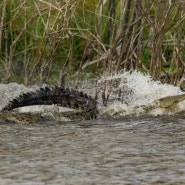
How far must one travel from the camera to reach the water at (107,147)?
5.84m

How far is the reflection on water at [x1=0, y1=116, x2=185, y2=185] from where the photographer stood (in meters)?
5.82

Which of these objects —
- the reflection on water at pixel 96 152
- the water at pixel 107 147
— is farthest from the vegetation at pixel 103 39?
the reflection on water at pixel 96 152

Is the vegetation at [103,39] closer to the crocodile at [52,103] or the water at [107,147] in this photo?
the water at [107,147]

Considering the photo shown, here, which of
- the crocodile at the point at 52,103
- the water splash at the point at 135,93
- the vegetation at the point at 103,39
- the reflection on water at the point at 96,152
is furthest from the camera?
the vegetation at the point at 103,39

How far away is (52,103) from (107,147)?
2.54 metres

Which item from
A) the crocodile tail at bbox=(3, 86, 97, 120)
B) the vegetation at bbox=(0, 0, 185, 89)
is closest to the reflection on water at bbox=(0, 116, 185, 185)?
the crocodile tail at bbox=(3, 86, 97, 120)

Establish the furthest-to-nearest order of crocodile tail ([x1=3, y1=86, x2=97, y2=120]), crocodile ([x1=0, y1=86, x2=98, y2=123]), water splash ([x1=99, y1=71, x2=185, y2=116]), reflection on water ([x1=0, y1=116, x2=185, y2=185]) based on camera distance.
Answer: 1. water splash ([x1=99, y1=71, x2=185, y2=116])
2. crocodile tail ([x1=3, y1=86, x2=97, y2=120])
3. crocodile ([x1=0, y1=86, x2=98, y2=123])
4. reflection on water ([x1=0, y1=116, x2=185, y2=185])

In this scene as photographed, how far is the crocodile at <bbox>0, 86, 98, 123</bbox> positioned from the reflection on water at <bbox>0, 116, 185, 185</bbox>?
10.1 inches

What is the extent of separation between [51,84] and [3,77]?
92cm

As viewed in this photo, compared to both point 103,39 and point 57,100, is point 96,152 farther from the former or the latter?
point 103,39

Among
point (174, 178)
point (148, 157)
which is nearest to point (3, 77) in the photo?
point (148, 157)

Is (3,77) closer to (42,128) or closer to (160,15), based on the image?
(160,15)

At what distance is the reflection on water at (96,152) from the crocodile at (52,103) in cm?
26

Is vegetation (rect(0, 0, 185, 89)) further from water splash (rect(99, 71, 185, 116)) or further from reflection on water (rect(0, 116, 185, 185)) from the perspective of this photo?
reflection on water (rect(0, 116, 185, 185))
